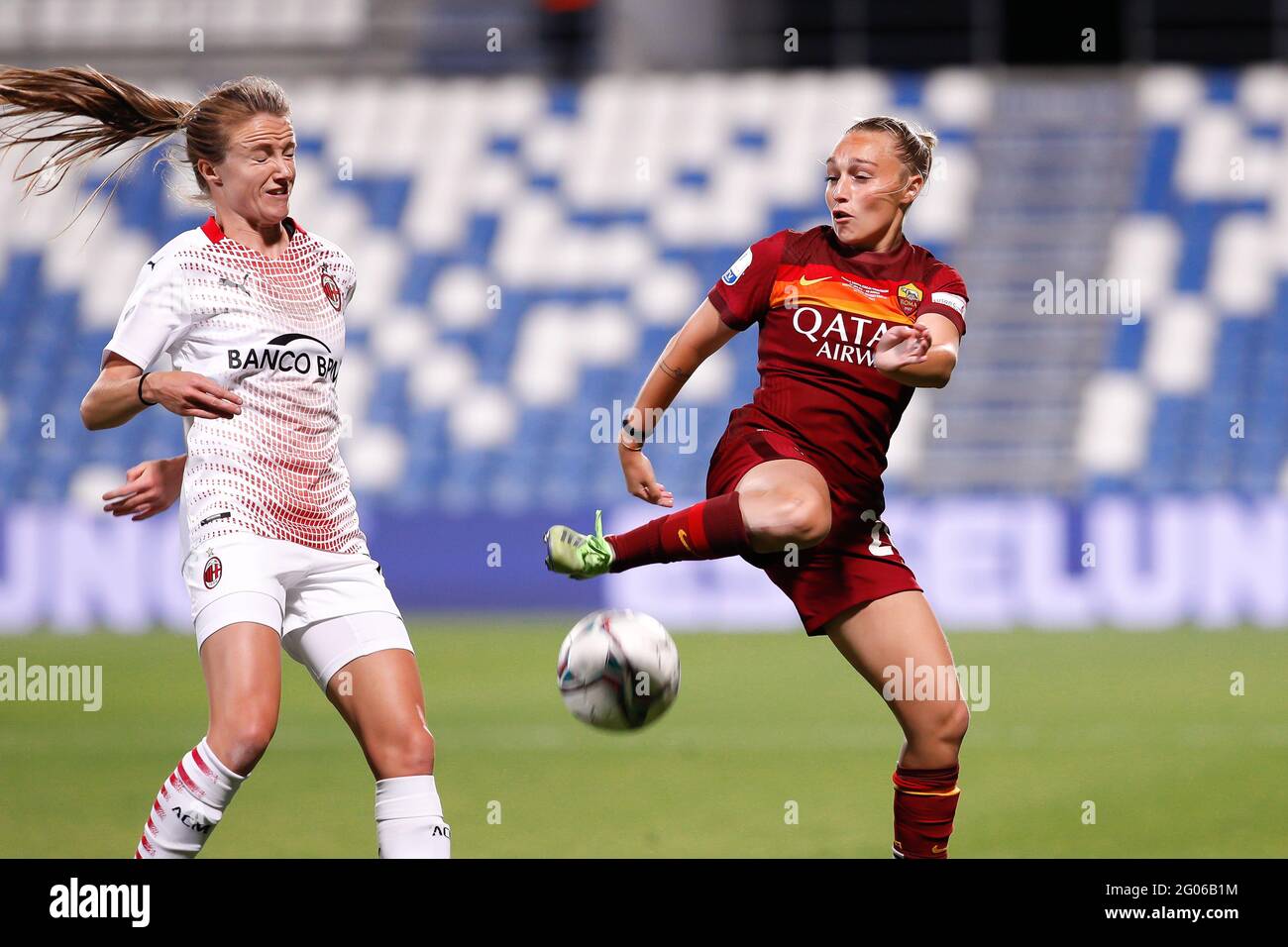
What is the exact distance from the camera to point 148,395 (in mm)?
3773

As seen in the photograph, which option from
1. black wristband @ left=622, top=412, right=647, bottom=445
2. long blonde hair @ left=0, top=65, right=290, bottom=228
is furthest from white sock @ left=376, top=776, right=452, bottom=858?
long blonde hair @ left=0, top=65, right=290, bottom=228

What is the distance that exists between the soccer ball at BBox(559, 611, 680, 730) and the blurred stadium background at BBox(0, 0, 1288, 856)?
4017 millimetres

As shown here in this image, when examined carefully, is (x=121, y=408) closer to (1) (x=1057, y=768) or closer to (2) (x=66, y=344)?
(1) (x=1057, y=768)

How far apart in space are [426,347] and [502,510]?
328 cm

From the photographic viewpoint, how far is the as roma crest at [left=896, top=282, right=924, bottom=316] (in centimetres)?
431

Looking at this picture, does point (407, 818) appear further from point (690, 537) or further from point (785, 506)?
point (785, 506)

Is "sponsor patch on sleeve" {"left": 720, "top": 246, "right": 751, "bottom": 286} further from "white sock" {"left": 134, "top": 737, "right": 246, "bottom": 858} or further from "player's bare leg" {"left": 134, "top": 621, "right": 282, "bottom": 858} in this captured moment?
"white sock" {"left": 134, "top": 737, "right": 246, "bottom": 858}

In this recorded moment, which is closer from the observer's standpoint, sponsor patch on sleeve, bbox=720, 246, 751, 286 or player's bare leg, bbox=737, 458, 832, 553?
player's bare leg, bbox=737, 458, 832, 553

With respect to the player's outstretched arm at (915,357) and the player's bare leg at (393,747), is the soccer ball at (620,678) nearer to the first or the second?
the player's bare leg at (393,747)

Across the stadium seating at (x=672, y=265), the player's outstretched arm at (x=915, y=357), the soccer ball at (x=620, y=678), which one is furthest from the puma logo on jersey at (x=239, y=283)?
the stadium seating at (x=672, y=265)

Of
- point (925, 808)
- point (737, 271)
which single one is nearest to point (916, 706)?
point (925, 808)

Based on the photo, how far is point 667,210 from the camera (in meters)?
15.8

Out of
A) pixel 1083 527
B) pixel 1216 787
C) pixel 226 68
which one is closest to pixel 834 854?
pixel 1216 787

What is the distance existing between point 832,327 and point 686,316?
10697 millimetres
